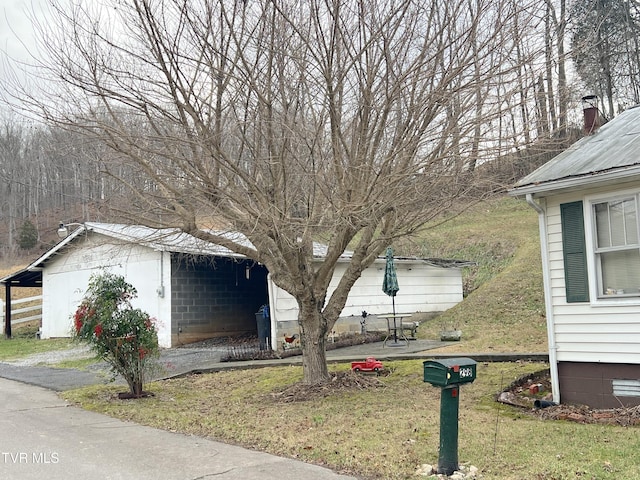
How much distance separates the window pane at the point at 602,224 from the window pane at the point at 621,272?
6.3 inches

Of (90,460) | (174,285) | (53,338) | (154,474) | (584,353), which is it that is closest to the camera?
(154,474)

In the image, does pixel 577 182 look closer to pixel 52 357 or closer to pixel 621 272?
pixel 621 272

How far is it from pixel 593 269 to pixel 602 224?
0.63 metres

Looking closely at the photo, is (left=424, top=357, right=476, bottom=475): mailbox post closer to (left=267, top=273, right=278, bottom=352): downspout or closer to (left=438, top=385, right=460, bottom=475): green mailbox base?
(left=438, top=385, right=460, bottom=475): green mailbox base

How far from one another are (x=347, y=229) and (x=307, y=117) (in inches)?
77.1

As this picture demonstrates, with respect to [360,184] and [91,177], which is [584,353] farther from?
[91,177]

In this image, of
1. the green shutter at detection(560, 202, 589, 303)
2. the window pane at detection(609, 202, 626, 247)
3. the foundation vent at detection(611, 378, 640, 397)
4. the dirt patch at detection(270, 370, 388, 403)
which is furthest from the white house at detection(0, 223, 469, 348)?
the foundation vent at detection(611, 378, 640, 397)

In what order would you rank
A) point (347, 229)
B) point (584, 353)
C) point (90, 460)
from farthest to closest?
point (347, 229), point (584, 353), point (90, 460)

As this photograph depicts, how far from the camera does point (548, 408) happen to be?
27.6 ft

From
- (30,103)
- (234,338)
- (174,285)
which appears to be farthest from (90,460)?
(234,338)

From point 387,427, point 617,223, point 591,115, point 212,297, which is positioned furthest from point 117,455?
point 212,297

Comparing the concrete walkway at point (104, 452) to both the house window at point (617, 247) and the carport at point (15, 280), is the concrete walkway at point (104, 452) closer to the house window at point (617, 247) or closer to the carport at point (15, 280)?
the house window at point (617, 247)

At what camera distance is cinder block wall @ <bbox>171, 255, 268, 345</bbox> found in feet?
62.3

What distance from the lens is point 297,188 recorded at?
9.78 metres
